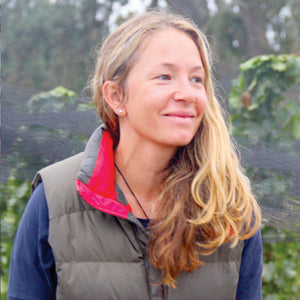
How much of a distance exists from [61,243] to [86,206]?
0.48ft

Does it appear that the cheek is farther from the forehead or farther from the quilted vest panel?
the quilted vest panel

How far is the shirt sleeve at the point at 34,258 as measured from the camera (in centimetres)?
178

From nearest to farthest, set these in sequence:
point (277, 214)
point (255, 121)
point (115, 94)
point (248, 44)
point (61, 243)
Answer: point (61, 243) < point (115, 94) < point (277, 214) < point (255, 121) < point (248, 44)

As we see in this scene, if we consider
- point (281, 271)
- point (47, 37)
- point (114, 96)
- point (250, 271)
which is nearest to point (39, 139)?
point (114, 96)

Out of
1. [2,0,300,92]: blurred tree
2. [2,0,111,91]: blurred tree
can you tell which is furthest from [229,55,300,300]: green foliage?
[2,0,111,91]: blurred tree

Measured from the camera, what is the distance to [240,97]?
3.85 m

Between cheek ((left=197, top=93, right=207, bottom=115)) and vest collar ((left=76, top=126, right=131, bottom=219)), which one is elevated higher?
cheek ((left=197, top=93, right=207, bottom=115))

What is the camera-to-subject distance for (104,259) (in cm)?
174

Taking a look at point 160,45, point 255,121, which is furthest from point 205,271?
point 255,121

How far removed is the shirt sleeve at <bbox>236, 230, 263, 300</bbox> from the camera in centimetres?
192

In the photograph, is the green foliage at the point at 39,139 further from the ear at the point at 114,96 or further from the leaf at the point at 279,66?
the leaf at the point at 279,66

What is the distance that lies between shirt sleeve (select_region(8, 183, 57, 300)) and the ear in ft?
1.22

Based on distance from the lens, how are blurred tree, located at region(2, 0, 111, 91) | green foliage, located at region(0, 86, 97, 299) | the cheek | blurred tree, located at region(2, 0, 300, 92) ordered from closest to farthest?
1. the cheek
2. green foliage, located at region(0, 86, 97, 299)
3. blurred tree, located at region(2, 0, 300, 92)
4. blurred tree, located at region(2, 0, 111, 91)

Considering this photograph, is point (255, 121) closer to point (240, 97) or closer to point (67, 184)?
point (240, 97)
